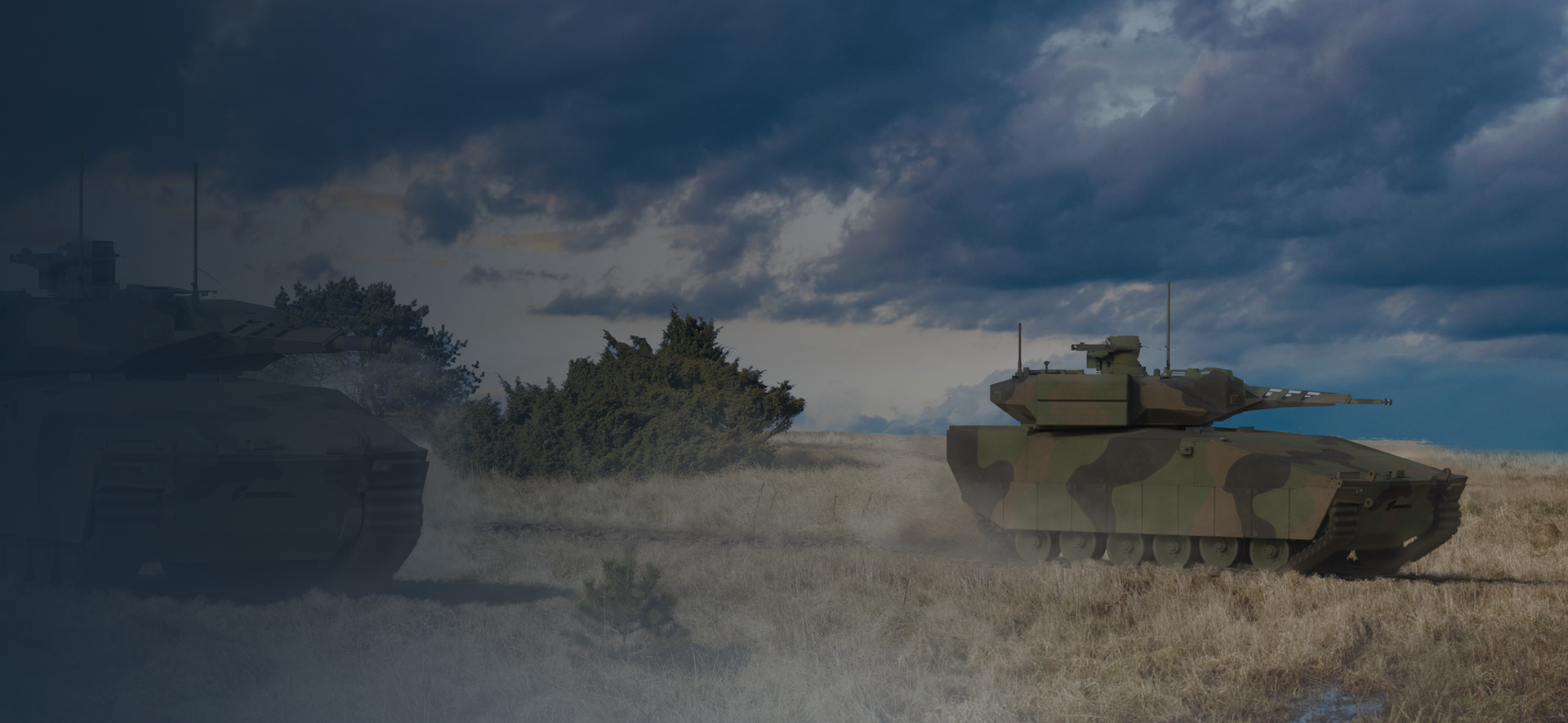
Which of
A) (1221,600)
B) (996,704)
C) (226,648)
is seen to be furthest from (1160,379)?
(226,648)

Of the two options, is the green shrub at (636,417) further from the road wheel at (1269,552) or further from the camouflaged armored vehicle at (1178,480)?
the road wheel at (1269,552)

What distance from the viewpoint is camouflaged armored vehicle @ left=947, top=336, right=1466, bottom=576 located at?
46.2ft

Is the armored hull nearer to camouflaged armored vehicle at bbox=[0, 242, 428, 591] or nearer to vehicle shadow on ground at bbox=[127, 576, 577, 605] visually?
camouflaged armored vehicle at bbox=[0, 242, 428, 591]

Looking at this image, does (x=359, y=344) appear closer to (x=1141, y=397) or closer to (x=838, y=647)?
(x=838, y=647)

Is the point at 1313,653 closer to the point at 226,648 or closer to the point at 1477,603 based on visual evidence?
the point at 1477,603

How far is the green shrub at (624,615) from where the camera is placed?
28.7 feet

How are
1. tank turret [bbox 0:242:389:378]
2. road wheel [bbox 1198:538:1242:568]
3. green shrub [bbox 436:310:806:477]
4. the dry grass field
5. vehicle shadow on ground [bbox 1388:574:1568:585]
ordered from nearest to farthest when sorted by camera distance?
the dry grass field
tank turret [bbox 0:242:389:378]
vehicle shadow on ground [bbox 1388:574:1568:585]
road wheel [bbox 1198:538:1242:568]
green shrub [bbox 436:310:806:477]

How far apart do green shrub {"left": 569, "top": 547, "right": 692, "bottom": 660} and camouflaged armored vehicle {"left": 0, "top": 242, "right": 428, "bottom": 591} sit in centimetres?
369

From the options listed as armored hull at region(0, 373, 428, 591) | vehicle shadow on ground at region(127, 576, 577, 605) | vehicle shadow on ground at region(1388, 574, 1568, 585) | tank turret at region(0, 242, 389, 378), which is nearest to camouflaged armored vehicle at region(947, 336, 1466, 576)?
vehicle shadow on ground at region(1388, 574, 1568, 585)

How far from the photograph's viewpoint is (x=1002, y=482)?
16797mm

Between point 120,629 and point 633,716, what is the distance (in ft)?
15.4

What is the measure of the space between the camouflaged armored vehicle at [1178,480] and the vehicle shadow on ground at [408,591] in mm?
6887

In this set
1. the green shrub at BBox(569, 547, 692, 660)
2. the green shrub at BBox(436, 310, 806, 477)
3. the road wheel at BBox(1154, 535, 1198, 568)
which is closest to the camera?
the green shrub at BBox(569, 547, 692, 660)

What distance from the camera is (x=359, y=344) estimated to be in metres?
14.0
